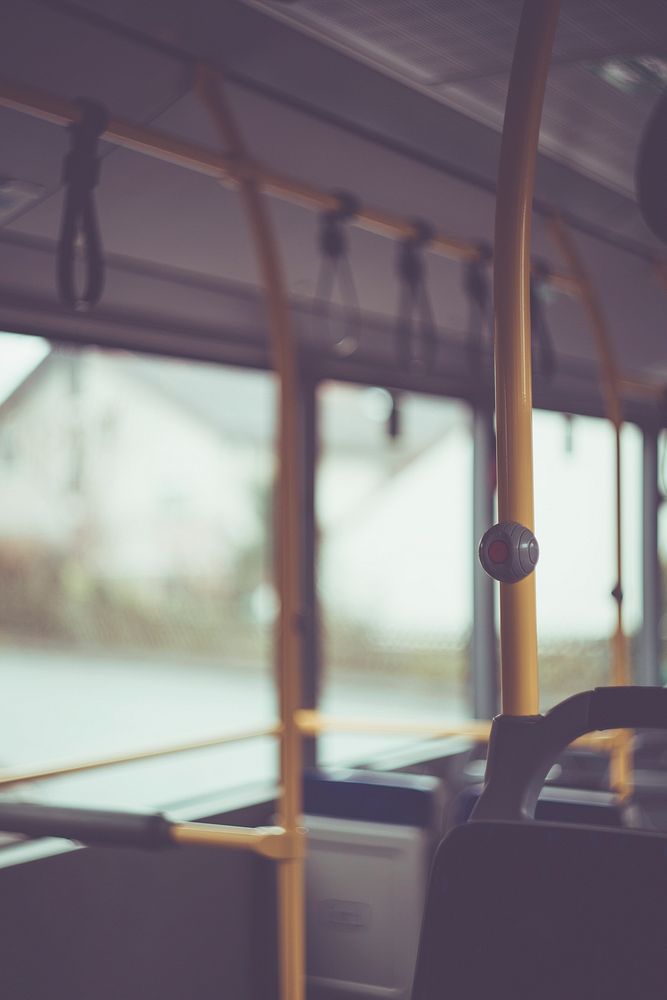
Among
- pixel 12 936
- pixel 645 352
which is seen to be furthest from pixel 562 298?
pixel 12 936

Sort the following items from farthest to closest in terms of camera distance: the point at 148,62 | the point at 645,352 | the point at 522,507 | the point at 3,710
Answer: the point at 645,352 → the point at 3,710 → the point at 148,62 → the point at 522,507

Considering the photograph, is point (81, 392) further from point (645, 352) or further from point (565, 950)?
point (645, 352)

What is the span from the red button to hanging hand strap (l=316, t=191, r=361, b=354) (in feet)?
4.78

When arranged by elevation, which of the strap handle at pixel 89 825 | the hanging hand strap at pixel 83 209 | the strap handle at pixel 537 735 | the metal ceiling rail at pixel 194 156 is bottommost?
the strap handle at pixel 89 825

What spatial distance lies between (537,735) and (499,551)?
0.64ft

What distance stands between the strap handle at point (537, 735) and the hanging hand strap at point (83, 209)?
0.94m

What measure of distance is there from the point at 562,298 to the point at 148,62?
218cm

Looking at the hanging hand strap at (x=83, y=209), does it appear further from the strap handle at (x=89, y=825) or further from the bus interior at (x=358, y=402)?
the strap handle at (x=89, y=825)

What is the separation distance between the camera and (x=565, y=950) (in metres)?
0.99

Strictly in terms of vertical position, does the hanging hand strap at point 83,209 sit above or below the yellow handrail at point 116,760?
above

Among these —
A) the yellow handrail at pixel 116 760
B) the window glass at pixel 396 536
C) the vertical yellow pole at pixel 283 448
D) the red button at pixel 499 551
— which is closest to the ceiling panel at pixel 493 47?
the vertical yellow pole at pixel 283 448

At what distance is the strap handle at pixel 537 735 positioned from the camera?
110cm

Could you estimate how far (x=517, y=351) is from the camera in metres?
1.19

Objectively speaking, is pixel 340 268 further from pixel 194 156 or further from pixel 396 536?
pixel 396 536
